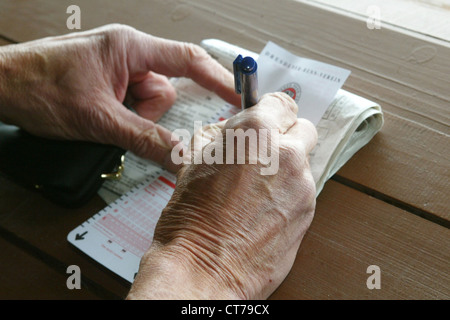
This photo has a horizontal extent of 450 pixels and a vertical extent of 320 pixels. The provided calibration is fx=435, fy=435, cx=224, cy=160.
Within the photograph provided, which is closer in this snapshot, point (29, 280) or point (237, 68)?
point (237, 68)

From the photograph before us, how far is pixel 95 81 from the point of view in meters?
0.74

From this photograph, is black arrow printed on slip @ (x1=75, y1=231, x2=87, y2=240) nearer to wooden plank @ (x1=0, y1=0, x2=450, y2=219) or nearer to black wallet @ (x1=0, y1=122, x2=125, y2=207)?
black wallet @ (x1=0, y1=122, x2=125, y2=207)

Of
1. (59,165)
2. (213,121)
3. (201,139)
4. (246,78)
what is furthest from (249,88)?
(59,165)

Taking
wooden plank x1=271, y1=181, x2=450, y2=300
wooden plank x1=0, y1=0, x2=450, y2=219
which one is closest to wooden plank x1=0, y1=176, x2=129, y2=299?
wooden plank x1=271, y1=181, x2=450, y2=300

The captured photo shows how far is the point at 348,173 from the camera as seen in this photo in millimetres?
678

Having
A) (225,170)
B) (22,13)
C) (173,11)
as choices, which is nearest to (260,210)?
(225,170)

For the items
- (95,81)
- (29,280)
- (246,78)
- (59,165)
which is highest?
(246,78)

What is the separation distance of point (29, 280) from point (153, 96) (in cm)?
37

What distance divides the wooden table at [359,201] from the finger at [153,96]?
5.7 inches

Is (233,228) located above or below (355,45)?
below

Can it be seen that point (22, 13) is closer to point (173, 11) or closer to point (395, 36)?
point (173, 11)

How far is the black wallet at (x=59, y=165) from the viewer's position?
677 mm

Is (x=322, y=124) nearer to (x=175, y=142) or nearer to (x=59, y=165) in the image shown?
(x=175, y=142)

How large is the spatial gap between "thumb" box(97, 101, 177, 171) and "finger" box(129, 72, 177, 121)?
0.08 meters
